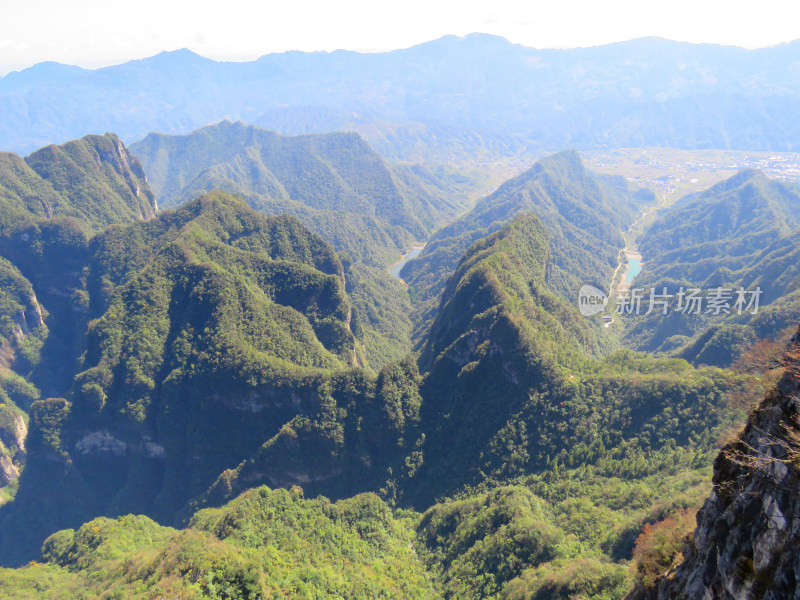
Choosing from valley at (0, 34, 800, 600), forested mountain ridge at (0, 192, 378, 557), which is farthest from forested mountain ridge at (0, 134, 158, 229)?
forested mountain ridge at (0, 192, 378, 557)

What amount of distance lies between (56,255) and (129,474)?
79.7 meters

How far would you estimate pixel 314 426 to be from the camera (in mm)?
75500

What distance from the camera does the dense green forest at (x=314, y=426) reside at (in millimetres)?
47531

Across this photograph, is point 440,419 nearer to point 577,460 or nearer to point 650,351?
point 577,460

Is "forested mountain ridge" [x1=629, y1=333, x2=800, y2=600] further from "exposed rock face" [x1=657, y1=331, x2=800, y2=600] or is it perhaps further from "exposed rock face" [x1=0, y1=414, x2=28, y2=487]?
"exposed rock face" [x1=0, y1=414, x2=28, y2=487]

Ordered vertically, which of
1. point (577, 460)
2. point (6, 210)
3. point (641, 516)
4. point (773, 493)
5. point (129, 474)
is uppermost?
point (6, 210)

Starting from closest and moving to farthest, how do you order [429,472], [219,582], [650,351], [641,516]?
[219,582] → [641,516] → [429,472] → [650,351]

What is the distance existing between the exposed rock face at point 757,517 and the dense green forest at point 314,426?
205cm

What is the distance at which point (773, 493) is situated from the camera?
14781mm

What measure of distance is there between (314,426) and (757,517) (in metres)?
67.6

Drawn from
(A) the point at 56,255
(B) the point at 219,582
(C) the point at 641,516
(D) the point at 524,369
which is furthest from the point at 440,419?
(A) the point at 56,255
